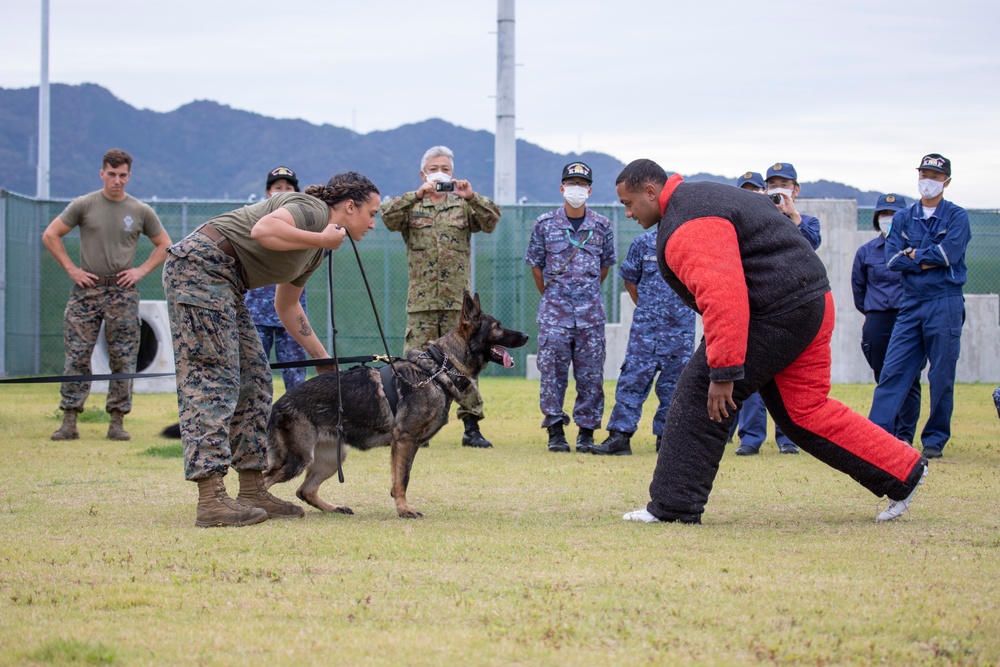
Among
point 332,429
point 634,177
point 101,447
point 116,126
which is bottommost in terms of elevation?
→ point 101,447

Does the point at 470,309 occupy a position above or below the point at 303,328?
above

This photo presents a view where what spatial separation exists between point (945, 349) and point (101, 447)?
6.56m

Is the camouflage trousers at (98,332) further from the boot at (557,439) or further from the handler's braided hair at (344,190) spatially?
the handler's braided hair at (344,190)

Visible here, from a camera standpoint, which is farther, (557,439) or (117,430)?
(117,430)

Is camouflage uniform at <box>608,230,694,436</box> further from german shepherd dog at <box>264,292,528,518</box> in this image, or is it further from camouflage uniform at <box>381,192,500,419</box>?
german shepherd dog at <box>264,292,528,518</box>

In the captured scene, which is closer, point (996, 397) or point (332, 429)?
point (332, 429)

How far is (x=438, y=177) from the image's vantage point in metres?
8.74

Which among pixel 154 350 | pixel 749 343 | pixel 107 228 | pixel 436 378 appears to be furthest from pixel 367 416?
pixel 154 350

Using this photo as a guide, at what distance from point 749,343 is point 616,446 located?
11.9 ft

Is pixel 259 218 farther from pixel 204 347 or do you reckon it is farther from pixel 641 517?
pixel 641 517

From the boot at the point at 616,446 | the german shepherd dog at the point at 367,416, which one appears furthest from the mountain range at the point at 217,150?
the german shepherd dog at the point at 367,416

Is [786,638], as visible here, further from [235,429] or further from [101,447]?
[101,447]

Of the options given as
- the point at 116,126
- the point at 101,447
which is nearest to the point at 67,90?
the point at 116,126

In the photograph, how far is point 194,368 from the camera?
5.32 meters
